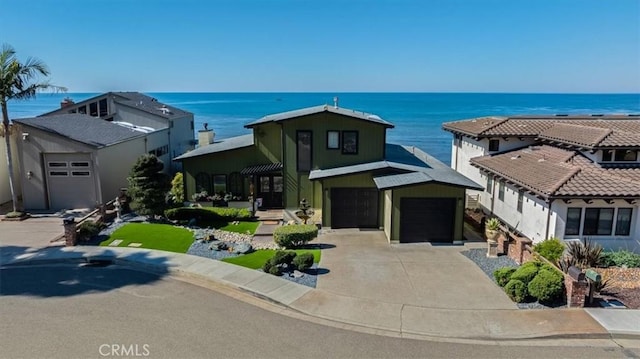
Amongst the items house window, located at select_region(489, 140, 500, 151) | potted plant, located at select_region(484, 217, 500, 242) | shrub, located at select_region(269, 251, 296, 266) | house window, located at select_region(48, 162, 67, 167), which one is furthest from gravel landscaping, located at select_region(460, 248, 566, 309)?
house window, located at select_region(48, 162, 67, 167)

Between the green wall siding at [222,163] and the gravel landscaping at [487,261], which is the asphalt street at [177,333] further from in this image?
the green wall siding at [222,163]

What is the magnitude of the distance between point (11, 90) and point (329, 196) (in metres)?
16.7

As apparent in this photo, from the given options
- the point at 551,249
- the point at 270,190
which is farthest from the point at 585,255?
the point at 270,190

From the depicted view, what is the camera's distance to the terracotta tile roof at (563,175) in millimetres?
16094

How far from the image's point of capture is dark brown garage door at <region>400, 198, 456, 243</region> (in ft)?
62.3

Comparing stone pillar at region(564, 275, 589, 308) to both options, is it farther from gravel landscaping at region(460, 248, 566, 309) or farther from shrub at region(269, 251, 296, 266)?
shrub at region(269, 251, 296, 266)

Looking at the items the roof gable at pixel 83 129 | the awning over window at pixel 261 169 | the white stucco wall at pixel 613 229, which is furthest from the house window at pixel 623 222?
the roof gable at pixel 83 129

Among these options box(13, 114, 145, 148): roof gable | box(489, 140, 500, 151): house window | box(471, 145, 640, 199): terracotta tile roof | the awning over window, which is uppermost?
box(13, 114, 145, 148): roof gable

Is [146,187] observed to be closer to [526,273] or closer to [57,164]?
[57,164]

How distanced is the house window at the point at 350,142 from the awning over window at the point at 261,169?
3.80 meters

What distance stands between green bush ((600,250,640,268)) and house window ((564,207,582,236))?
1.22 metres

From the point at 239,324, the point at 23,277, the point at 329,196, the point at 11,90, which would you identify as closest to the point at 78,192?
the point at 11,90

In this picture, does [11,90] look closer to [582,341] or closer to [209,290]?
[209,290]

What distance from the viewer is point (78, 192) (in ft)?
77.7
